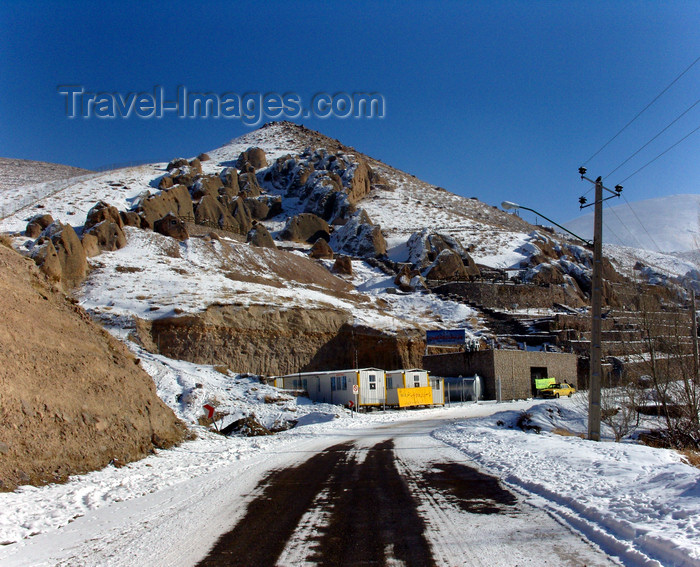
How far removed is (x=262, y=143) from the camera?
183250mm

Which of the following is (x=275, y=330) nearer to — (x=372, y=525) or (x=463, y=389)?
(x=463, y=389)

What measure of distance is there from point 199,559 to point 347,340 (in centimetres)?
4475

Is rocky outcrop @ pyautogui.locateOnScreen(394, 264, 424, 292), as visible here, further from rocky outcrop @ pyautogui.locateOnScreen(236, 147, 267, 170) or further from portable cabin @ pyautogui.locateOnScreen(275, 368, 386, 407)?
rocky outcrop @ pyautogui.locateOnScreen(236, 147, 267, 170)

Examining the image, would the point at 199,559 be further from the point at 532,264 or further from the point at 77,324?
the point at 532,264

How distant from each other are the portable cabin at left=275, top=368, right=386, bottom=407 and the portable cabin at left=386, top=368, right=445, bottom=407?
89 cm

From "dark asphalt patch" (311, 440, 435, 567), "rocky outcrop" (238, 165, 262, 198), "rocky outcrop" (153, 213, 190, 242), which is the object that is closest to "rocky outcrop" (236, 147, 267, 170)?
"rocky outcrop" (238, 165, 262, 198)

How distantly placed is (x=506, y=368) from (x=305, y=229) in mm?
59135

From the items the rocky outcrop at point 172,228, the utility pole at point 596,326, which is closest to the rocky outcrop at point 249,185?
the rocky outcrop at point 172,228

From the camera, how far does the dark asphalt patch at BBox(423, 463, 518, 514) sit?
7.41 meters

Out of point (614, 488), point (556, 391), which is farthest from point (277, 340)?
point (614, 488)

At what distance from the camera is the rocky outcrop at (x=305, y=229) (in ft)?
311

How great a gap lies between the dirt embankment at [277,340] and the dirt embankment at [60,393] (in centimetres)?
2568

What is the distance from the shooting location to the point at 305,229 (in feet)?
318

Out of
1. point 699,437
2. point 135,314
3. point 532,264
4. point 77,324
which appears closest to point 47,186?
point 135,314
